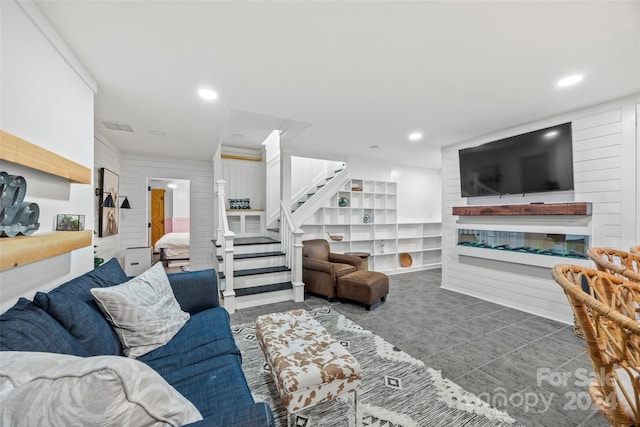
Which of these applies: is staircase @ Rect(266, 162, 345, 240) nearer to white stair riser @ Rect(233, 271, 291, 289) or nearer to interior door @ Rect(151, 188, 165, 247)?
white stair riser @ Rect(233, 271, 291, 289)

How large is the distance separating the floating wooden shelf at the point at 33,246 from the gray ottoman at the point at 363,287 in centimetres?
276

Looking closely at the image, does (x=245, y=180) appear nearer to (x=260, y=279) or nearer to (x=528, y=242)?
(x=260, y=279)

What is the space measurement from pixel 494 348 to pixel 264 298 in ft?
8.74

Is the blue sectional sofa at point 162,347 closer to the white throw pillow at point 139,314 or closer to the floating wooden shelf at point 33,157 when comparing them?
the white throw pillow at point 139,314

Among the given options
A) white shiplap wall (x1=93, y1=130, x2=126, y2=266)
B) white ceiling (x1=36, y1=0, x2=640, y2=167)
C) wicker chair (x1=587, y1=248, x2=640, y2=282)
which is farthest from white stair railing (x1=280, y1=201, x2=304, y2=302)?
wicker chair (x1=587, y1=248, x2=640, y2=282)

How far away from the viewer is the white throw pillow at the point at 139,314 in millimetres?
1410

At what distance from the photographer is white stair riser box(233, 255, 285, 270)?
377cm

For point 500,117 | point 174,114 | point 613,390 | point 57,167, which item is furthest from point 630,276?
point 174,114

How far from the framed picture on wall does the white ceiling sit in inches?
37.1

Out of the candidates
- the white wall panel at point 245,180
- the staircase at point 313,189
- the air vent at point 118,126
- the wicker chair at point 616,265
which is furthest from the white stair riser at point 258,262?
the wicker chair at point 616,265

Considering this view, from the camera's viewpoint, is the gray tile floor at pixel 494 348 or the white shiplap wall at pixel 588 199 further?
the white shiplap wall at pixel 588 199

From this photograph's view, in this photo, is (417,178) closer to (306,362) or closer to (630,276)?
(630,276)

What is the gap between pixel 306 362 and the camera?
1.41 m

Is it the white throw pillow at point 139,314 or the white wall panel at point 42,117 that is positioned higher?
the white wall panel at point 42,117
